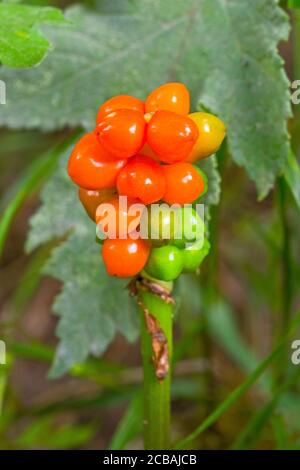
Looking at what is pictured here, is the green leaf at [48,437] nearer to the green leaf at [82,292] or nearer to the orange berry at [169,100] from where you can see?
the green leaf at [82,292]

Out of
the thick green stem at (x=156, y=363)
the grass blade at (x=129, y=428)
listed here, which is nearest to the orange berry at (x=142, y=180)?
the thick green stem at (x=156, y=363)

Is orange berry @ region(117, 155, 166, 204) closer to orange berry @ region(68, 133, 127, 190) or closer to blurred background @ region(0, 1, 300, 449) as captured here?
orange berry @ region(68, 133, 127, 190)

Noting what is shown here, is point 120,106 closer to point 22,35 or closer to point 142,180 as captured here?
point 142,180

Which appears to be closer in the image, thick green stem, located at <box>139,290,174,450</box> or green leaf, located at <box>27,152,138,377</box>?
thick green stem, located at <box>139,290,174,450</box>

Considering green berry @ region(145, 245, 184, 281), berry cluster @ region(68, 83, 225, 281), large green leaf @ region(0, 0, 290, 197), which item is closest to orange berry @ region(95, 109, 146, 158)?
berry cluster @ region(68, 83, 225, 281)

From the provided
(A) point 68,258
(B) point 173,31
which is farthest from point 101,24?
(A) point 68,258
